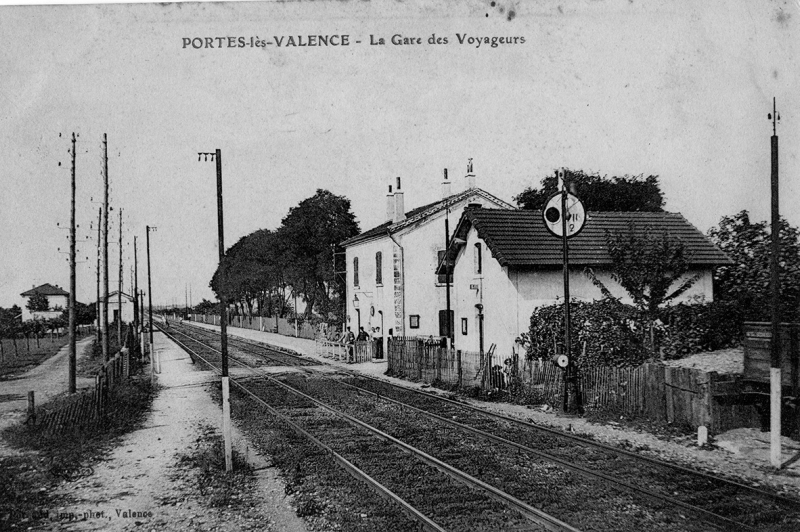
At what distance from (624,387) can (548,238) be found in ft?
29.1

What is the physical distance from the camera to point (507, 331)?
19.8 m

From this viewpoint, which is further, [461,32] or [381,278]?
[381,278]

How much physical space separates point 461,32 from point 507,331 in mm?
12201

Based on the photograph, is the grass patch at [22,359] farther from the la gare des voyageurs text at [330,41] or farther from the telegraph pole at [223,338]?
the la gare des voyageurs text at [330,41]

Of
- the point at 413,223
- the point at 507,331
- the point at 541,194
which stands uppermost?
the point at 541,194

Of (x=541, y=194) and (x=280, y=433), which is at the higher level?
(x=541, y=194)

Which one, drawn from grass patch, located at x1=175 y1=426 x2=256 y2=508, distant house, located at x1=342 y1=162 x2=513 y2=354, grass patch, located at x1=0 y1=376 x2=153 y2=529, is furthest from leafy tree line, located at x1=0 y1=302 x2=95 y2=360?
grass patch, located at x1=175 y1=426 x2=256 y2=508

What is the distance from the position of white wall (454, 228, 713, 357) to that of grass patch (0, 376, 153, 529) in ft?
37.0

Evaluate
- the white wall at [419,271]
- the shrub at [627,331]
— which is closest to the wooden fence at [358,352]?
the white wall at [419,271]

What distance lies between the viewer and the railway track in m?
6.70

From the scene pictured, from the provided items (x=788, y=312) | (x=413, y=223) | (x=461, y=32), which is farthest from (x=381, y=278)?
(x=461, y=32)

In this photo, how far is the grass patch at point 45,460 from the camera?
7.66 meters

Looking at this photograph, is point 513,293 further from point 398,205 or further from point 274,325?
point 274,325

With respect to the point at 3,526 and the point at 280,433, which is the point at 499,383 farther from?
the point at 3,526
